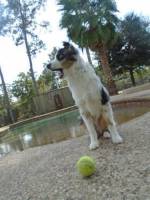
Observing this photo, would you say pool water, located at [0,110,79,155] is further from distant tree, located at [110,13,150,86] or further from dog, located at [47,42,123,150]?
distant tree, located at [110,13,150,86]

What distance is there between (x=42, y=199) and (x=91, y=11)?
17.5m

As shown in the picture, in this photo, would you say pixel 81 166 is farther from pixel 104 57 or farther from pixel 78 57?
pixel 104 57

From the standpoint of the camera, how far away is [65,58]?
382 cm

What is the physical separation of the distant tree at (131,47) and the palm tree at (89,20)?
4927mm

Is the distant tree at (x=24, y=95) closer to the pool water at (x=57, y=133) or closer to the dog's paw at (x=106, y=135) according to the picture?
the pool water at (x=57, y=133)

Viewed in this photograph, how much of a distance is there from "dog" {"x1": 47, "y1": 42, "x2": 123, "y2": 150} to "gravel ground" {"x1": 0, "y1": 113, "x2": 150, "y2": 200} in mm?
354

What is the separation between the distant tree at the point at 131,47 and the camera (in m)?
24.1

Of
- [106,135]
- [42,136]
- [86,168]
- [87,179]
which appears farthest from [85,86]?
[42,136]

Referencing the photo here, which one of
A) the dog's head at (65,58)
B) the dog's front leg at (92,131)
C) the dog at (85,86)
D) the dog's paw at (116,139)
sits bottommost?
the dog's paw at (116,139)

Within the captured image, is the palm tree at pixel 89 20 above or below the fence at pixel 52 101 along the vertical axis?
above

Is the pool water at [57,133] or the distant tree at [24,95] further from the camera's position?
the distant tree at [24,95]

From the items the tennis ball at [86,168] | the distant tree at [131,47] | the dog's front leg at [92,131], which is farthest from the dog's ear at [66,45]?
the distant tree at [131,47]

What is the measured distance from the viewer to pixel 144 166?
288 centimetres

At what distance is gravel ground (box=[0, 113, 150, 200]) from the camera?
8.49 ft
